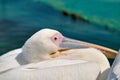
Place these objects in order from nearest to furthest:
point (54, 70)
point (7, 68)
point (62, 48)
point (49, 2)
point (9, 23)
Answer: point (54, 70), point (7, 68), point (62, 48), point (9, 23), point (49, 2)

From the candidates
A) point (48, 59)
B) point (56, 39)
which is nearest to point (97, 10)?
point (56, 39)

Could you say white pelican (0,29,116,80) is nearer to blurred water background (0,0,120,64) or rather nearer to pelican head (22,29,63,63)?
pelican head (22,29,63,63)

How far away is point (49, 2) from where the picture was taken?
6.15m

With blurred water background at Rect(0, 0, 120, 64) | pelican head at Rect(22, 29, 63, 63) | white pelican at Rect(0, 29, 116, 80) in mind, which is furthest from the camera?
blurred water background at Rect(0, 0, 120, 64)

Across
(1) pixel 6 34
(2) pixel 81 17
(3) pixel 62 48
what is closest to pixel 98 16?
(2) pixel 81 17

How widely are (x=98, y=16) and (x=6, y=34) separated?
120 centimetres

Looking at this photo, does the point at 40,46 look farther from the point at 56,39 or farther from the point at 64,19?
the point at 64,19

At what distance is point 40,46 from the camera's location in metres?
2.90

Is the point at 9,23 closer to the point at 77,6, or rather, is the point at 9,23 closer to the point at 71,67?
the point at 77,6

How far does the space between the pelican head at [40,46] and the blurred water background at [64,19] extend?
209 cm

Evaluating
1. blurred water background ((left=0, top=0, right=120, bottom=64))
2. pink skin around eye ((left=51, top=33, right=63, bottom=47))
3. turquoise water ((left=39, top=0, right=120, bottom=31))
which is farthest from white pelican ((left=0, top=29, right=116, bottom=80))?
turquoise water ((left=39, top=0, right=120, bottom=31))

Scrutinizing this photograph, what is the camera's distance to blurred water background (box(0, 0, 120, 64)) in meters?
5.28

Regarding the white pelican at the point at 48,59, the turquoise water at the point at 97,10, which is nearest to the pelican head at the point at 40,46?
the white pelican at the point at 48,59

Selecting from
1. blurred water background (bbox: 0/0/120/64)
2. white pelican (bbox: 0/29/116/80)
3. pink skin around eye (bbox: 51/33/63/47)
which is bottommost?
blurred water background (bbox: 0/0/120/64)
